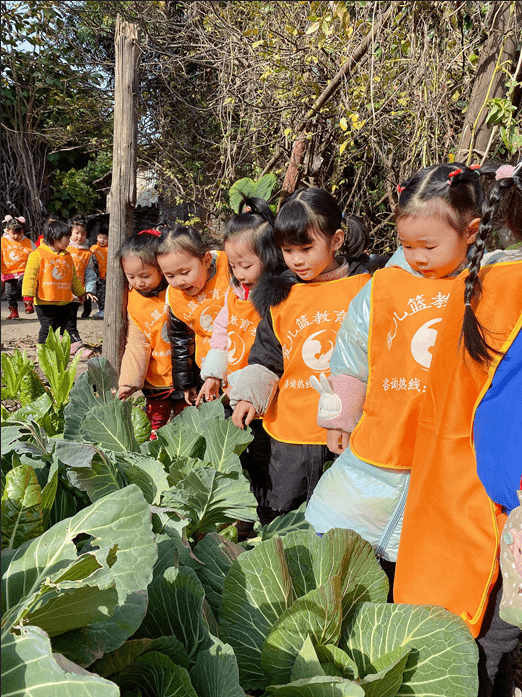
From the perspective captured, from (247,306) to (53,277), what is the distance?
424cm

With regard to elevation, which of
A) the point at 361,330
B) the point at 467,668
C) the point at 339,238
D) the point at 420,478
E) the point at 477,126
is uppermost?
the point at 477,126

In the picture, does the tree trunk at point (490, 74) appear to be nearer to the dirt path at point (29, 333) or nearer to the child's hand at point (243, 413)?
Result: the child's hand at point (243, 413)

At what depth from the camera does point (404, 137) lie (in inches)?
147

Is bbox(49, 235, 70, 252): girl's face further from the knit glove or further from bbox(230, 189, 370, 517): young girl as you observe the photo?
the knit glove

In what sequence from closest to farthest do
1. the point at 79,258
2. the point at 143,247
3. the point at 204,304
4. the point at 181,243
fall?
the point at 181,243
the point at 204,304
the point at 143,247
the point at 79,258

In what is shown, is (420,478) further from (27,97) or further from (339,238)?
(27,97)

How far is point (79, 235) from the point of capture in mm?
8148

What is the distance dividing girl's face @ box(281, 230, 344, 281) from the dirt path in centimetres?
460

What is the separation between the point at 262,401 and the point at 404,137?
2531 mm

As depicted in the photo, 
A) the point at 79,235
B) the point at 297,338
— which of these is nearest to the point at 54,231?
the point at 79,235

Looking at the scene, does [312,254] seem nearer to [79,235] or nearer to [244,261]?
[244,261]

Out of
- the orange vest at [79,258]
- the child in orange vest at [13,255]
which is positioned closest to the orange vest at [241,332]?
the orange vest at [79,258]

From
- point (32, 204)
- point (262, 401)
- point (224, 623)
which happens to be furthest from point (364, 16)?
point (32, 204)

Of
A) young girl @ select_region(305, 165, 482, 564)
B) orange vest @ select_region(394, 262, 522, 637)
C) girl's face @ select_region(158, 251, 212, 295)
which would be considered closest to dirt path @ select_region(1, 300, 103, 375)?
girl's face @ select_region(158, 251, 212, 295)
